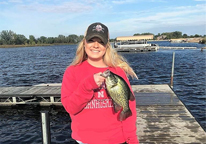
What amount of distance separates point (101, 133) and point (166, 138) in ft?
12.9

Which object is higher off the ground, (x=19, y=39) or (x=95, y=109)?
(x=19, y=39)

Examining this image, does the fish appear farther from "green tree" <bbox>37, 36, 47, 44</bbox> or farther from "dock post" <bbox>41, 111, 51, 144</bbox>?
"green tree" <bbox>37, 36, 47, 44</bbox>

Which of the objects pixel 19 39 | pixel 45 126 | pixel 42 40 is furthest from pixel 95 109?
pixel 42 40

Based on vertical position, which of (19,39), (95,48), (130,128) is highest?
(19,39)

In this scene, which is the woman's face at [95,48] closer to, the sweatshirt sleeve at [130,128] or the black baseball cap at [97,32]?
the black baseball cap at [97,32]

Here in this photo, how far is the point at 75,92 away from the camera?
6.34ft

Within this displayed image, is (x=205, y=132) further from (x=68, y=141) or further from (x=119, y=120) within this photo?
(x=68, y=141)

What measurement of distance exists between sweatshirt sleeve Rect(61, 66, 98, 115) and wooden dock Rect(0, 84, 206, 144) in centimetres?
384

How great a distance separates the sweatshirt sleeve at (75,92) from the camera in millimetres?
1857

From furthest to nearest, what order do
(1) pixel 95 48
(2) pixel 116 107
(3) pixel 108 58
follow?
1. (3) pixel 108 58
2. (1) pixel 95 48
3. (2) pixel 116 107

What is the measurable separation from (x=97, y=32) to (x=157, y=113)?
589 cm

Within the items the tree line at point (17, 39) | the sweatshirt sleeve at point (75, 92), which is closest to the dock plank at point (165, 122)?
the sweatshirt sleeve at point (75, 92)

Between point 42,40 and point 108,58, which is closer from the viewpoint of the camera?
point 108,58

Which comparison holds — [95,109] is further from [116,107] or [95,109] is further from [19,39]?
[19,39]
